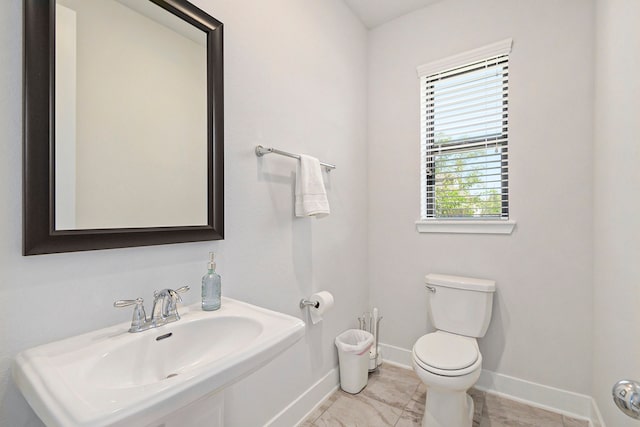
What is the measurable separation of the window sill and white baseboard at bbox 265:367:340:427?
3.92ft

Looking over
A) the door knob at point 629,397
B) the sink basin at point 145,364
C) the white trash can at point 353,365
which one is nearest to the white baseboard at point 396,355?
the white trash can at point 353,365

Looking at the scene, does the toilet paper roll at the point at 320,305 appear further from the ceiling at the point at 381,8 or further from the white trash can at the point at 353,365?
the ceiling at the point at 381,8

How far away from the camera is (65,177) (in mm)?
865

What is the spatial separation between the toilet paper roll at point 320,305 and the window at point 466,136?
1005mm

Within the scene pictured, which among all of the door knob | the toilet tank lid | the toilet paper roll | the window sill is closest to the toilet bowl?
the toilet tank lid

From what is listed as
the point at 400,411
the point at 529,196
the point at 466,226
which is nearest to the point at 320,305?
the point at 400,411

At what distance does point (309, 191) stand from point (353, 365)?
119 centimetres

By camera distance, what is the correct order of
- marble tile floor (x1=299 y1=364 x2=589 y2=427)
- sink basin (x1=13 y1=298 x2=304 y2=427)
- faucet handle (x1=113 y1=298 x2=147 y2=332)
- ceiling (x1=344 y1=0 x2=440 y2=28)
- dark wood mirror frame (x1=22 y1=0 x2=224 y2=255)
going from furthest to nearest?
1. ceiling (x1=344 y1=0 x2=440 y2=28)
2. marble tile floor (x1=299 y1=364 x2=589 y2=427)
3. faucet handle (x1=113 y1=298 x2=147 y2=332)
4. dark wood mirror frame (x1=22 y1=0 x2=224 y2=255)
5. sink basin (x1=13 y1=298 x2=304 y2=427)

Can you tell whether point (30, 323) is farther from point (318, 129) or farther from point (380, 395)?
point (380, 395)

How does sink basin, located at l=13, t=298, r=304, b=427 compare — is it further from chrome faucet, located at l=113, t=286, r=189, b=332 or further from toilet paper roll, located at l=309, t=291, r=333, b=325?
toilet paper roll, located at l=309, t=291, r=333, b=325

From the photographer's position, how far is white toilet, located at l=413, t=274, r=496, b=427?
4.69 ft

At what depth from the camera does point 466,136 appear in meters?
2.10

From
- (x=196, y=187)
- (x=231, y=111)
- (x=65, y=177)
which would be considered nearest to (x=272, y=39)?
(x=231, y=111)

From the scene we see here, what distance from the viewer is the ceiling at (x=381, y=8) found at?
216 centimetres
